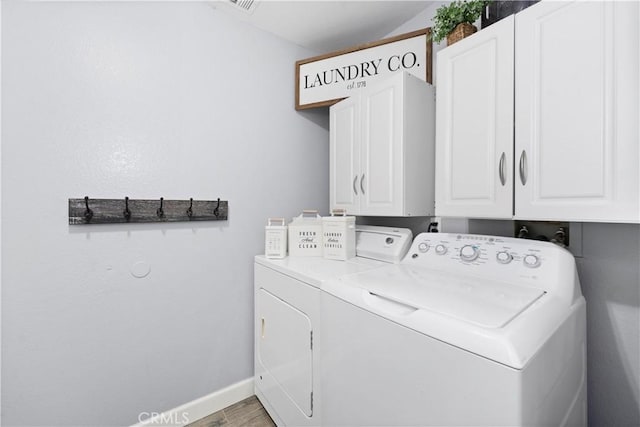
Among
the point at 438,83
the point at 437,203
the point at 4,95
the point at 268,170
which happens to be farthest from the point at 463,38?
the point at 4,95

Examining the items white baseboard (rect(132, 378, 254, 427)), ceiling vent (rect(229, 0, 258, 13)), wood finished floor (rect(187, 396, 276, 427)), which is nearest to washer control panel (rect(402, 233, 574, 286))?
wood finished floor (rect(187, 396, 276, 427))

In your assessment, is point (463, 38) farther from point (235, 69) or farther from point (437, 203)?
point (235, 69)

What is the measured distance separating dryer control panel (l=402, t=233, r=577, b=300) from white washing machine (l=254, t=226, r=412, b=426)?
0.19 m

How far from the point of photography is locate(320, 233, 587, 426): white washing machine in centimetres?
63

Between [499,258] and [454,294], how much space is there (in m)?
0.35

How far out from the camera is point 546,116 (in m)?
0.95

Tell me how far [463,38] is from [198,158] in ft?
5.12

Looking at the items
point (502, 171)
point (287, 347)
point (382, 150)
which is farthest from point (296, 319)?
point (502, 171)

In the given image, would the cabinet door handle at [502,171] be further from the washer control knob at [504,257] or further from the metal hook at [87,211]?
the metal hook at [87,211]

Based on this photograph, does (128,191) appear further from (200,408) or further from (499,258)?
(499,258)

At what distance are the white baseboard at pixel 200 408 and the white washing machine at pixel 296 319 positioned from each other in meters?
0.11

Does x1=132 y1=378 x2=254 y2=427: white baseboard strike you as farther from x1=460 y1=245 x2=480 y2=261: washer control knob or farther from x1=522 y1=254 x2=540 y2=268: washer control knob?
x1=522 y1=254 x2=540 y2=268: washer control knob

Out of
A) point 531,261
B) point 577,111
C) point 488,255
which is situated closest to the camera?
point 577,111

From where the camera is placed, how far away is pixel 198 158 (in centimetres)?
168
